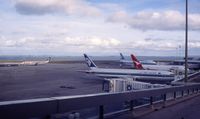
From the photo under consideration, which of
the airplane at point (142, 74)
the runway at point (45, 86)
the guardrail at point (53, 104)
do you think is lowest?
the runway at point (45, 86)

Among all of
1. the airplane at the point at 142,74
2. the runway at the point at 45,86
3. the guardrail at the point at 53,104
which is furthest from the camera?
the airplane at the point at 142,74

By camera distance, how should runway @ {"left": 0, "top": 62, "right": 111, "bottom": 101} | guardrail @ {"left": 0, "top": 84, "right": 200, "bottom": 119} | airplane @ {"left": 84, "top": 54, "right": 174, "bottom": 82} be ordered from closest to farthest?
1. guardrail @ {"left": 0, "top": 84, "right": 200, "bottom": 119}
2. runway @ {"left": 0, "top": 62, "right": 111, "bottom": 101}
3. airplane @ {"left": 84, "top": 54, "right": 174, "bottom": 82}

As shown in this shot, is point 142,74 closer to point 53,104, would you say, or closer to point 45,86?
point 45,86

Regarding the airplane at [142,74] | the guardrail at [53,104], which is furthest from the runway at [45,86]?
the guardrail at [53,104]

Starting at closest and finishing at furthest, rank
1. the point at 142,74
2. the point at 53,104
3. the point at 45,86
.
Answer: the point at 53,104
the point at 45,86
the point at 142,74

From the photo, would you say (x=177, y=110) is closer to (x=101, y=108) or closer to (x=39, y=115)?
(x=101, y=108)

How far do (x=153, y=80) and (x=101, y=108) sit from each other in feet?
151

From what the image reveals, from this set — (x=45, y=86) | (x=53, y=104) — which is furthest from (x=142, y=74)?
(x=53, y=104)

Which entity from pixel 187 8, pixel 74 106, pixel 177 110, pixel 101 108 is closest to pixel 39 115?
pixel 74 106

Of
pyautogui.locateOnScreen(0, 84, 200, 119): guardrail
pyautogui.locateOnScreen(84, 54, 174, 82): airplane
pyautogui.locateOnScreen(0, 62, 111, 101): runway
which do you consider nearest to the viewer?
pyautogui.locateOnScreen(0, 84, 200, 119): guardrail

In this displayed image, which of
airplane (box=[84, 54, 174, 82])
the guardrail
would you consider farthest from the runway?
the guardrail

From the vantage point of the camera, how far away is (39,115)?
6840mm

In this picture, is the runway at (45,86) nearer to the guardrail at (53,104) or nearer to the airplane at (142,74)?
the airplane at (142,74)

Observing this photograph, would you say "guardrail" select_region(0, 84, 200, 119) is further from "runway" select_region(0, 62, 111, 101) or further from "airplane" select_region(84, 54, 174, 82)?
"airplane" select_region(84, 54, 174, 82)
